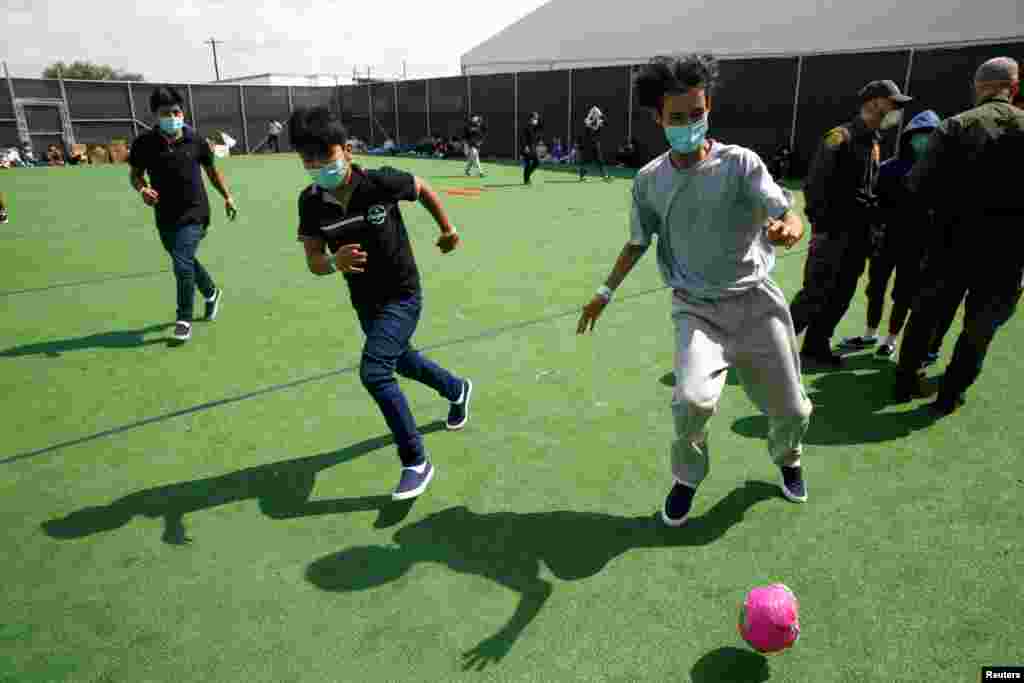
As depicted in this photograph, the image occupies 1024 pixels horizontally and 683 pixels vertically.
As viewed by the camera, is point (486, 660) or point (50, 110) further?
point (50, 110)

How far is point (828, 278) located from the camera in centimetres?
489

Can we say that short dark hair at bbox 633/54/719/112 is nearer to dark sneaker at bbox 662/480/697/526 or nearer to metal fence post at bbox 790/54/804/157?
dark sneaker at bbox 662/480/697/526

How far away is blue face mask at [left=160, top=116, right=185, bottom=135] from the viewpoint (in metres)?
5.72

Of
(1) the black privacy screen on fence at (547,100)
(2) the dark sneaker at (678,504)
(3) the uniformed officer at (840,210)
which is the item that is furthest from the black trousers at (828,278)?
(1) the black privacy screen on fence at (547,100)

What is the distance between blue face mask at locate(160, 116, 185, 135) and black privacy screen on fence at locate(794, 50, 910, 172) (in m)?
16.0

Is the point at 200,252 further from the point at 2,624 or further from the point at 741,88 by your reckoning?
the point at 741,88

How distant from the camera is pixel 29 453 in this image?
4.08 metres

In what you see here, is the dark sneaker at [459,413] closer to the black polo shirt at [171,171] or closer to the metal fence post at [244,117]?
the black polo shirt at [171,171]

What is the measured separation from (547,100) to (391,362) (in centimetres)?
2411

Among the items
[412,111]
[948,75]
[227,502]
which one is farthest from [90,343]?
[412,111]

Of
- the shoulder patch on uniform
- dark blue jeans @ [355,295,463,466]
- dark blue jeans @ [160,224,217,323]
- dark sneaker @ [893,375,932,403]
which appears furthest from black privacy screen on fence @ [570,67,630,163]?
dark blue jeans @ [355,295,463,466]

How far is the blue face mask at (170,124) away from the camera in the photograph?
225 inches

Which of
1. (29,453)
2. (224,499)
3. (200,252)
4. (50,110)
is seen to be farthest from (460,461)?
(50,110)

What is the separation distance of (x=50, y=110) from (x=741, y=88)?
2635 centimetres
